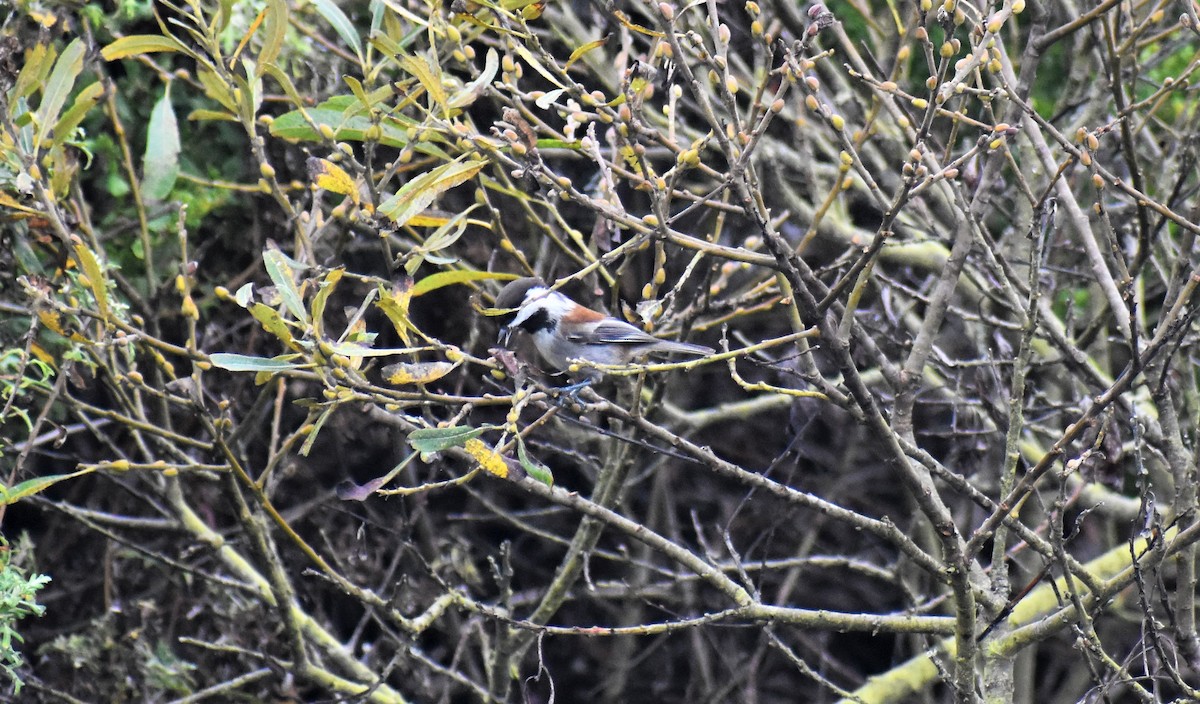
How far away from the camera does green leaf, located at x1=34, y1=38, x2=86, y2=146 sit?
279 centimetres

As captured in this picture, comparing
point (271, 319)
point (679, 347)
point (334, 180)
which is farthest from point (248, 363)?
point (679, 347)

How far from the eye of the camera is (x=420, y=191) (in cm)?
251

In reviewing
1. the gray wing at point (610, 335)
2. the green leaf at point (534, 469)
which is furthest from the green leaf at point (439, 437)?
the gray wing at point (610, 335)

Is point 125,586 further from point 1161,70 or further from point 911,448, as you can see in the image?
point 1161,70

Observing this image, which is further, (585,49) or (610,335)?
(610,335)

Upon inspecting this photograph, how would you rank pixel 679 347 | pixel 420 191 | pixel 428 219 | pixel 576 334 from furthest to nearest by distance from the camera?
pixel 576 334
pixel 679 347
pixel 428 219
pixel 420 191

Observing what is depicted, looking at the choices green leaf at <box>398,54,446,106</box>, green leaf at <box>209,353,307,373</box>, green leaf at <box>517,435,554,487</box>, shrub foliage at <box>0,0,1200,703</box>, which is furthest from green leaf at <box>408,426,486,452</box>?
green leaf at <box>398,54,446,106</box>

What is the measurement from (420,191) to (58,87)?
105cm

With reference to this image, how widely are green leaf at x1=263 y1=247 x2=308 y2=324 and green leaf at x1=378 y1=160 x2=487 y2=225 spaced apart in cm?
23

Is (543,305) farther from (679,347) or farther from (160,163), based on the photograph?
(160,163)

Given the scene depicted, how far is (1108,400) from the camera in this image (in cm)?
227

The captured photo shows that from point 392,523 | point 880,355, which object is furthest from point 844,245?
point 392,523

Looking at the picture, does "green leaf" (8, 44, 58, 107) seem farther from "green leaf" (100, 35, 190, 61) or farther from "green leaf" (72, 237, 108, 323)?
"green leaf" (72, 237, 108, 323)

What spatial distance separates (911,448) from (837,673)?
3933 mm
